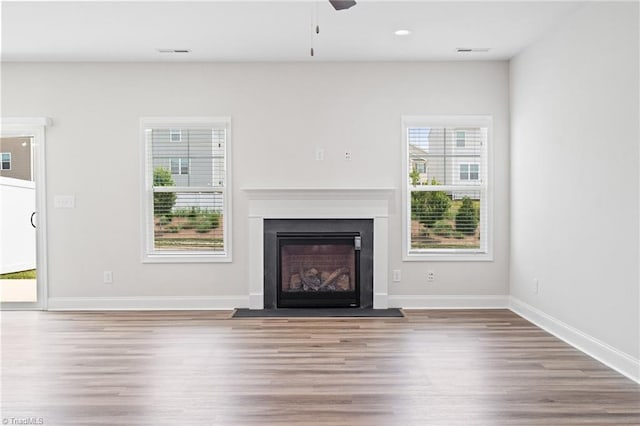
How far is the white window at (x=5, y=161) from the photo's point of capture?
5.68 metres

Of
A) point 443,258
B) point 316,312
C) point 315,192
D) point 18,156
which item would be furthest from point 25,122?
point 443,258

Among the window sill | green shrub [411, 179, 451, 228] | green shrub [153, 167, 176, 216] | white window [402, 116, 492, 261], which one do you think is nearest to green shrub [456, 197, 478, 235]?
white window [402, 116, 492, 261]

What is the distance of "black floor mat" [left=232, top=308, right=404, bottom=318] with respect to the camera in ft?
17.3

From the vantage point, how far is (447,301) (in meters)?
5.67

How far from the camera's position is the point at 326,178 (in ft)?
18.6

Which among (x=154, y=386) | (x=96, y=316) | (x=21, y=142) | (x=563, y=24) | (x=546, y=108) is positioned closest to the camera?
(x=154, y=386)

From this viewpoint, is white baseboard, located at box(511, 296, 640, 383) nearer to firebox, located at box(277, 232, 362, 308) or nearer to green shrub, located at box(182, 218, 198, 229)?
firebox, located at box(277, 232, 362, 308)

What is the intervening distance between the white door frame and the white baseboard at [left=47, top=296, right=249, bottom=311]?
19 centimetres

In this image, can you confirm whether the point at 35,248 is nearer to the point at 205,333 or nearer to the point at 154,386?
the point at 205,333

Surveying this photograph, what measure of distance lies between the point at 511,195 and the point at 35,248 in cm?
502

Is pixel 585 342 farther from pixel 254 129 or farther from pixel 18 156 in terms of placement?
pixel 18 156

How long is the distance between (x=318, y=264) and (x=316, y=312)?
53cm

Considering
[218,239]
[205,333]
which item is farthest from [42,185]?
[205,333]

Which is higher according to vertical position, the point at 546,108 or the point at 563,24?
the point at 563,24
